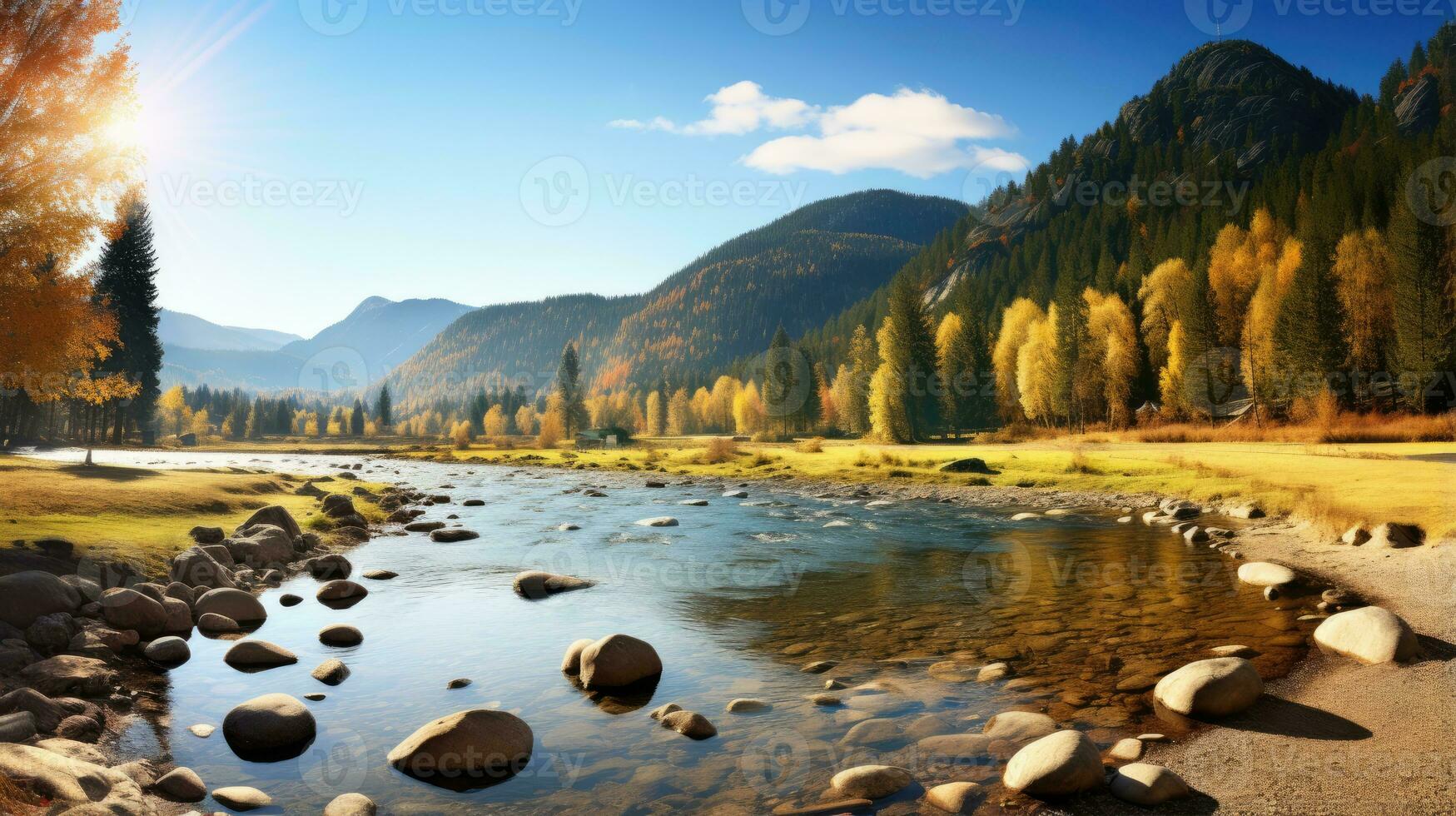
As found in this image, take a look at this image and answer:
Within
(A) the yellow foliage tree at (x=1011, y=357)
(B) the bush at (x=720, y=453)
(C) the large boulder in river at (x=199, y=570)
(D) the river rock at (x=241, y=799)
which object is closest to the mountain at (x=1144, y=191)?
(A) the yellow foliage tree at (x=1011, y=357)

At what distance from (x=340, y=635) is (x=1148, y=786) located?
13592 millimetres

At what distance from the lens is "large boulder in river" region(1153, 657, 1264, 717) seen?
8820 mm

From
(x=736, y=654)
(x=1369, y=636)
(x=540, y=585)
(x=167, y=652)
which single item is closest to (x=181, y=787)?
(x=167, y=652)

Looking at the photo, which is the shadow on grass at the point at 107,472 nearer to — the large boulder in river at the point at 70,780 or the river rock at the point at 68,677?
the river rock at the point at 68,677

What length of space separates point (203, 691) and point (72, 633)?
2840 mm

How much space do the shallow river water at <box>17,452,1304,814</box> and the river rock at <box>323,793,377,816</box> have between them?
10.1 inches

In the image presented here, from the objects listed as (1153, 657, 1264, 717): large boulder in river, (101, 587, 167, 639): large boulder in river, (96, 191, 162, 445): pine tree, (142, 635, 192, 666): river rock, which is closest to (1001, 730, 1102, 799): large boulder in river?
(1153, 657, 1264, 717): large boulder in river

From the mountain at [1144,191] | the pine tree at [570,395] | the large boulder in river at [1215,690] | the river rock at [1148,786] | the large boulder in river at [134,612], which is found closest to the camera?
the river rock at [1148,786]

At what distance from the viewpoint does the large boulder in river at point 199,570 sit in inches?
651

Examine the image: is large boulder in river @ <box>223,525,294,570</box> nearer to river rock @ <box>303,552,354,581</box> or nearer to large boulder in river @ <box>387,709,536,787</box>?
river rock @ <box>303,552,354,581</box>

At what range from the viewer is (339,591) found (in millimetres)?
17156

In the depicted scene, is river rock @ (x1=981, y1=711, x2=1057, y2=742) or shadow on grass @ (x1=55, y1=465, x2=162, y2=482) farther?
shadow on grass @ (x1=55, y1=465, x2=162, y2=482)

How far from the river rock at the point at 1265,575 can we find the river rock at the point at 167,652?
21.3 meters

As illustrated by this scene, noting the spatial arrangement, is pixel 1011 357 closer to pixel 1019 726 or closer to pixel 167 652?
pixel 1019 726
